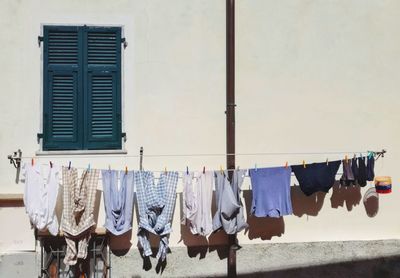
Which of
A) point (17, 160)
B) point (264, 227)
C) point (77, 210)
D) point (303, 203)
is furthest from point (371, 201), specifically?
point (17, 160)

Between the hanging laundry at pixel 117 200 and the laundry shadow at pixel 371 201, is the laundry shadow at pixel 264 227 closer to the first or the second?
the laundry shadow at pixel 371 201

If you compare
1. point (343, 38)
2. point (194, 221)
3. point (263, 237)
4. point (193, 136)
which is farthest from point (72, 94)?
point (343, 38)

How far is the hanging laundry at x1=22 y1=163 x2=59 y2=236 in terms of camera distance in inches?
239

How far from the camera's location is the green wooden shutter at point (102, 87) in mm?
6480

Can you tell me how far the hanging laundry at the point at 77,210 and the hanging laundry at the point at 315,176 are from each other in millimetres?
2561

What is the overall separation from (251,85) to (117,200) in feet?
7.54

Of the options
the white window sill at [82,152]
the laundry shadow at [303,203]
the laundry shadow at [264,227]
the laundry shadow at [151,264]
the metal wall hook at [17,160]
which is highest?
the white window sill at [82,152]

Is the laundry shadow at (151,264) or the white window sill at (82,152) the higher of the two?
the white window sill at (82,152)

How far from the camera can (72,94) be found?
255 inches

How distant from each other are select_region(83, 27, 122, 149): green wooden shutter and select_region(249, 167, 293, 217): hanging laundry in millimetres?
1826

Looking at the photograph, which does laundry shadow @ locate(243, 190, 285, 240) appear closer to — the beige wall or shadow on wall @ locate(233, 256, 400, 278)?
the beige wall

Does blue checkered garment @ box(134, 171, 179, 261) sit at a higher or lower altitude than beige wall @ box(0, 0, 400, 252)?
lower

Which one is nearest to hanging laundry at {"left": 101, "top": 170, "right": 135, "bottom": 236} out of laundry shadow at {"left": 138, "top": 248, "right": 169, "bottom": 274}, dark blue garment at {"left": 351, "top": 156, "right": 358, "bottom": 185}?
laundry shadow at {"left": 138, "top": 248, "right": 169, "bottom": 274}

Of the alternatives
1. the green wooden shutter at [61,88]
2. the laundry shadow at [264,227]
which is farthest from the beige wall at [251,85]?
the green wooden shutter at [61,88]
